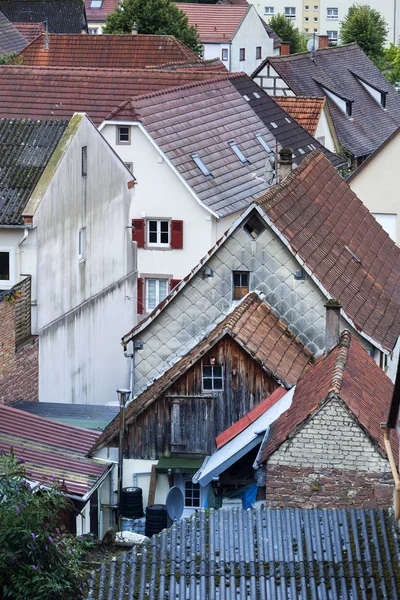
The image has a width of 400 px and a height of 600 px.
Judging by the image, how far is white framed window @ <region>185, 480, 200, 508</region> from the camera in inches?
1045

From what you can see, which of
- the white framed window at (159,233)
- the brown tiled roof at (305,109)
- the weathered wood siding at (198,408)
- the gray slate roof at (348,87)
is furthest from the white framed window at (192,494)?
the gray slate roof at (348,87)

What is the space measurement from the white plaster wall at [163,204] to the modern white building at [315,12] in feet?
250

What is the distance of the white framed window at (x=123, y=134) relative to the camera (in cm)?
4691

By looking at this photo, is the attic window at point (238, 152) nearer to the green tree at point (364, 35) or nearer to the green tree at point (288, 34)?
the green tree at point (364, 35)

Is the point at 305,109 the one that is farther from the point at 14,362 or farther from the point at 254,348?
the point at 254,348

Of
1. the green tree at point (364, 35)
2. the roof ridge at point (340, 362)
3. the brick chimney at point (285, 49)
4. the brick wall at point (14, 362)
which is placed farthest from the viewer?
the green tree at point (364, 35)

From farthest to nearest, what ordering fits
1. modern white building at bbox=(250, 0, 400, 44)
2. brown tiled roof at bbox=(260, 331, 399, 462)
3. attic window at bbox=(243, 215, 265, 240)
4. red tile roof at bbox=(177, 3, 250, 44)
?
modern white building at bbox=(250, 0, 400, 44)
red tile roof at bbox=(177, 3, 250, 44)
attic window at bbox=(243, 215, 265, 240)
brown tiled roof at bbox=(260, 331, 399, 462)

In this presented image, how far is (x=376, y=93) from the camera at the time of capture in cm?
7212

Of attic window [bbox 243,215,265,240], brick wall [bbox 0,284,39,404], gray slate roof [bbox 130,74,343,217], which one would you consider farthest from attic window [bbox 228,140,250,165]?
attic window [bbox 243,215,265,240]

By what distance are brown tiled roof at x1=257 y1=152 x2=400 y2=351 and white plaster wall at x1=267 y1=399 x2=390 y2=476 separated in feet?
23.5

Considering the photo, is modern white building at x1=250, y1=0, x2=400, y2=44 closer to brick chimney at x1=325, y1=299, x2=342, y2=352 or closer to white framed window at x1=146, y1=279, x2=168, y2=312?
white framed window at x1=146, y1=279, x2=168, y2=312

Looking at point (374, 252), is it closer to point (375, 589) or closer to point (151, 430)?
point (151, 430)

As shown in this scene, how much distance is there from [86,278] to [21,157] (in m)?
3.78

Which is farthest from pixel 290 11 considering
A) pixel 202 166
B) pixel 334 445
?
pixel 334 445
